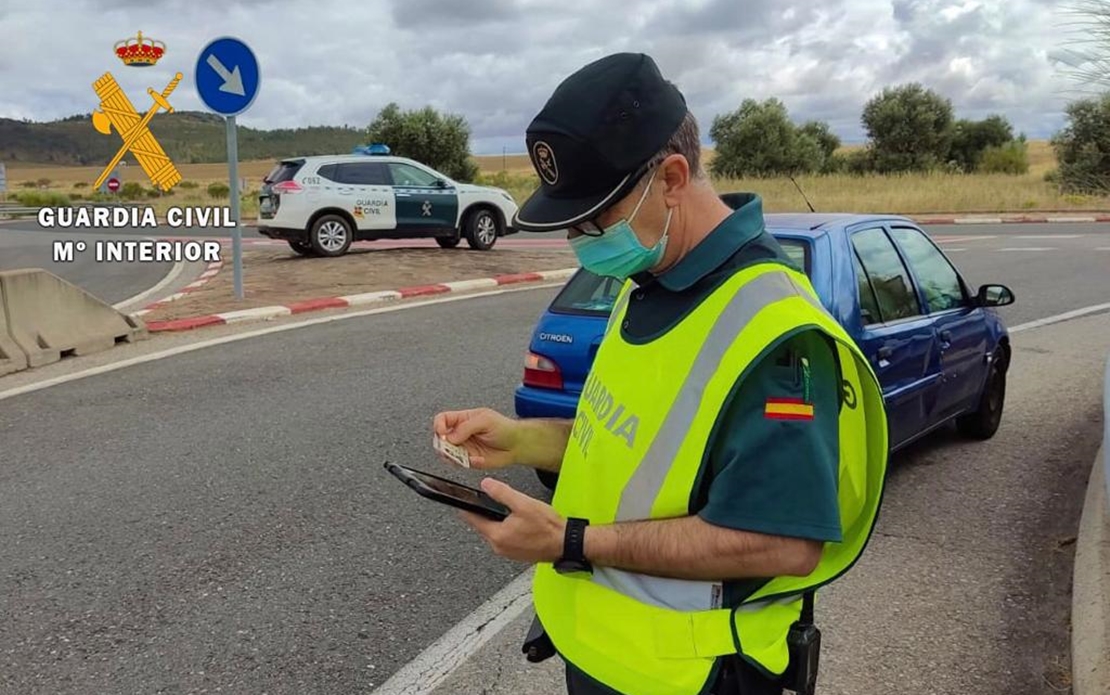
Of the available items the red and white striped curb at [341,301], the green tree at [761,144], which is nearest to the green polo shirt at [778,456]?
the red and white striped curb at [341,301]

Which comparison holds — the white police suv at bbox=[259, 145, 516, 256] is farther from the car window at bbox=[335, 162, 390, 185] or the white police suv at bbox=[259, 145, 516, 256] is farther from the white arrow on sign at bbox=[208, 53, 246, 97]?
the white arrow on sign at bbox=[208, 53, 246, 97]

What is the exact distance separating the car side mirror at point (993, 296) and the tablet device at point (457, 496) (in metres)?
4.63

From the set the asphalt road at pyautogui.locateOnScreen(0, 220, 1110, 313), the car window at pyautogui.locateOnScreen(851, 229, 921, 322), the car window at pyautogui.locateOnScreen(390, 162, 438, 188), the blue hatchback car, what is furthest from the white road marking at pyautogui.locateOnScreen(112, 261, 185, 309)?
the car window at pyautogui.locateOnScreen(851, 229, 921, 322)

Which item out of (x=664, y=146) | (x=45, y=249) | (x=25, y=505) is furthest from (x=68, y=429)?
(x=45, y=249)

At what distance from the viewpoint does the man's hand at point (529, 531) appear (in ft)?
4.74

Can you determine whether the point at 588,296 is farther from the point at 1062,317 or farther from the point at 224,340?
the point at 1062,317

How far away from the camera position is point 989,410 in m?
6.05

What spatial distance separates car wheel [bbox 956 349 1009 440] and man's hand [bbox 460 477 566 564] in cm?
508

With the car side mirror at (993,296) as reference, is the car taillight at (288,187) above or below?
above

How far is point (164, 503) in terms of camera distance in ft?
15.7

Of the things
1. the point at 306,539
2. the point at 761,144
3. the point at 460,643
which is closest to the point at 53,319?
the point at 306,539

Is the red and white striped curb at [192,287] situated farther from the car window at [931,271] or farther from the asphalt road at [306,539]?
the car window at [931,271]

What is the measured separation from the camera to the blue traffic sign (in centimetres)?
1084

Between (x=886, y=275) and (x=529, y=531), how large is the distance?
4043 millimetres
